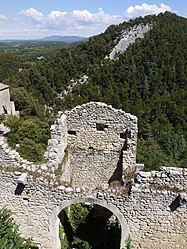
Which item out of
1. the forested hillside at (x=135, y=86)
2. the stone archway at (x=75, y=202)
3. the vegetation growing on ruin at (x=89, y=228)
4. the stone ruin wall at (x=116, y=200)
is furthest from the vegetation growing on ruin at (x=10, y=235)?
the forested hillside at (x=135, y=86)

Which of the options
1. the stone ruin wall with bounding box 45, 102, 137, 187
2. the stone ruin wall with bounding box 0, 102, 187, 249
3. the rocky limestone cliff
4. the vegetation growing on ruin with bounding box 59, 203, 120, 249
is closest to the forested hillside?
the rocky limestone cliff

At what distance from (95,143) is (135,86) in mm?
38937

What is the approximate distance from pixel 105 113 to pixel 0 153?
4.17 metres

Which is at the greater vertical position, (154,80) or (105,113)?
(105,113)

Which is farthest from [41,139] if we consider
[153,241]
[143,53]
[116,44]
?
[116,44]

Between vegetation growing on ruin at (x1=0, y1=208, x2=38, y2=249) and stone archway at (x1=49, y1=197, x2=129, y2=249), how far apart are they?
0.73 metres

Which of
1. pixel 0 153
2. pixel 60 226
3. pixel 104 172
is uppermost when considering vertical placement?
pixel 0 153

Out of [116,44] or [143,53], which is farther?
[116,44]

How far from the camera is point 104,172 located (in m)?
11.2

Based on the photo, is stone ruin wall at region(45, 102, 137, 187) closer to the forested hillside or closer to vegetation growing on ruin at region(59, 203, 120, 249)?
vegetation growing on ruin at region(59, 203, 120, 249)

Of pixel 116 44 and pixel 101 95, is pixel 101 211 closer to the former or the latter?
pixel 101 95

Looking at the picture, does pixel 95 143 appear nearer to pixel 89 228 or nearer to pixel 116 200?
pixel 89 228

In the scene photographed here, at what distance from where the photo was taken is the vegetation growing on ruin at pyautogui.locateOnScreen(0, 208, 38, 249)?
760cm

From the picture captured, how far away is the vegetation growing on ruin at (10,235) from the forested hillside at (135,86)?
19606 millimetres
